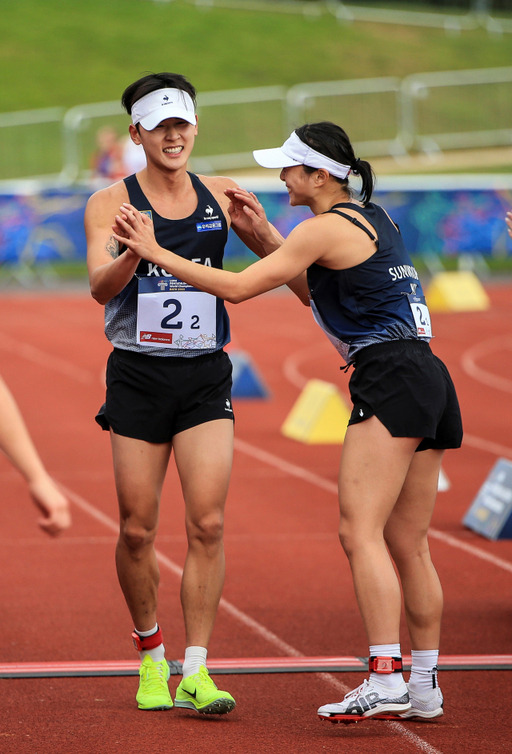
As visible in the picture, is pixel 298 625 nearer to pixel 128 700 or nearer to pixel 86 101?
pixel 128 700

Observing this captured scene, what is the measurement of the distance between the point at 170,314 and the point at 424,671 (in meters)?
1.72

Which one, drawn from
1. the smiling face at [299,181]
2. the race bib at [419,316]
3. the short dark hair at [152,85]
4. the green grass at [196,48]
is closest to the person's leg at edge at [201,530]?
the race bib at [419,316]

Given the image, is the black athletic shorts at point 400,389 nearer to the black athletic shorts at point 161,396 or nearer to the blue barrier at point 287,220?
the black athletic shorts at point 161,396

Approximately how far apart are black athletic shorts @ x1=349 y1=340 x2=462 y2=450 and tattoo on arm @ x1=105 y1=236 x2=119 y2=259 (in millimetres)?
1066

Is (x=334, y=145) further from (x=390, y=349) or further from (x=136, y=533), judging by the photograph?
(x=136, y=533)

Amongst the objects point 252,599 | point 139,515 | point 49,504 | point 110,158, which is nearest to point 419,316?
point 139,515

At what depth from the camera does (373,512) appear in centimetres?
466

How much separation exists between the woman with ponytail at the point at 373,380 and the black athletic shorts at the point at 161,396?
0.45 m

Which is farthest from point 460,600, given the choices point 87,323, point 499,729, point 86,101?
point 86,101

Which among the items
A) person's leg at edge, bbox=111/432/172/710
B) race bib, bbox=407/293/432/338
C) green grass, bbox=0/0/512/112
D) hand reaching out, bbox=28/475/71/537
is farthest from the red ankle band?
green grass, bbox=0/0/512/112

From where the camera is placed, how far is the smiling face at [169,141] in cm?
492

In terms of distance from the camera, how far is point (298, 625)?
20.6 feet

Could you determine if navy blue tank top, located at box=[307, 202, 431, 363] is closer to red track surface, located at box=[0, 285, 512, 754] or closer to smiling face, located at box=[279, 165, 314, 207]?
smiling face, located at box=[279, 165, 314, 207]

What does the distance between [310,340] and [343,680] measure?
13065mm
